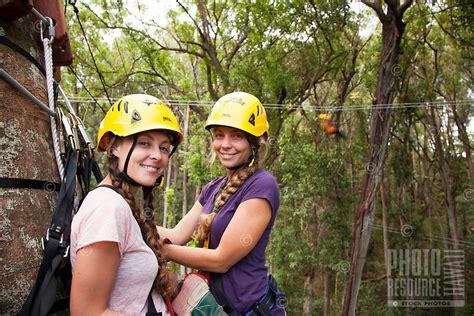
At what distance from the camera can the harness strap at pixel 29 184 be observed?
1134mm

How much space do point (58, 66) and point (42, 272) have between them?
99 centimetres

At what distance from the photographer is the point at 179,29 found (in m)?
11.8

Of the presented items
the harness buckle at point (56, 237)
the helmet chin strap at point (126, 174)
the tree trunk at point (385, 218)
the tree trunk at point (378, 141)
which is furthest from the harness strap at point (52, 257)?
the tree trunk at point (385, 218)

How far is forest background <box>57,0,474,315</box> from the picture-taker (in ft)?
32.4

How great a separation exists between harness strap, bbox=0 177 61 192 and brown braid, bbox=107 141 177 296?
0.21m

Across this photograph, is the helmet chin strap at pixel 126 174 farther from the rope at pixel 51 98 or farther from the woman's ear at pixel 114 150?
the rope at pixel 51 98

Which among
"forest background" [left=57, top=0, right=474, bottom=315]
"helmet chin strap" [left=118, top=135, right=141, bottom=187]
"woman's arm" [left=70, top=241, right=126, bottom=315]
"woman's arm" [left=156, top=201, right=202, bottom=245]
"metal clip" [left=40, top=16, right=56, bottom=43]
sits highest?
"forest background" [left=57, top=0, right=474, bottom=315]

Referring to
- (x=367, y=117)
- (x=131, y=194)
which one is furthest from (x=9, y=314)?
(x=367, y=117)

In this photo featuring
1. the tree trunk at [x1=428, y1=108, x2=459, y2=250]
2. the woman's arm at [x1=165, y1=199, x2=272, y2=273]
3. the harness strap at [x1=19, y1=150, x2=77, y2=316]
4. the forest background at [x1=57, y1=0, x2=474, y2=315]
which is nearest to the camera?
the harness strap at [x1=19, y1=150, x2=77, y2=316]

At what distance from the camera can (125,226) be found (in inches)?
49.8

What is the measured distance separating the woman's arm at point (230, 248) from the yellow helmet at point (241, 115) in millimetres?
462

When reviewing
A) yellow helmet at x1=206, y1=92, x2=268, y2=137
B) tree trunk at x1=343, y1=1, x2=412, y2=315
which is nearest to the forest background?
tree trunk at x1=343, y1=1, x2=412, y2=315

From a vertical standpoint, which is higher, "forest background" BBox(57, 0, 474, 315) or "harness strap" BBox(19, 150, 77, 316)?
"forest background" BBox(57, 0, 474, 315)

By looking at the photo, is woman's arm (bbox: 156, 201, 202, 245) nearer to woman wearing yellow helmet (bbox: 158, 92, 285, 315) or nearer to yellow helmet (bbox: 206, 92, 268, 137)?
woman wearing yellow helmet (bbox: 158, 92, 285, 315)
